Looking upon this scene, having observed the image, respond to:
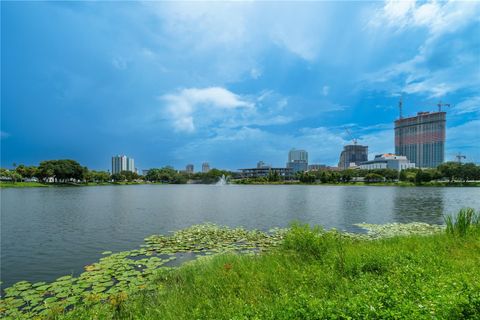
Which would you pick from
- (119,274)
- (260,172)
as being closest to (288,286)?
(119,274)

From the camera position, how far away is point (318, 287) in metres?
5.42

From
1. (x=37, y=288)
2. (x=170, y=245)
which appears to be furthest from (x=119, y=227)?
(x=37, y=288)

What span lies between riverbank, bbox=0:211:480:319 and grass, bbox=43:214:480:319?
0.06ft

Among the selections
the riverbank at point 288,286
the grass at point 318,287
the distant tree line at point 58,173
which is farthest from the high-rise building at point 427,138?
the grass at point 318,287

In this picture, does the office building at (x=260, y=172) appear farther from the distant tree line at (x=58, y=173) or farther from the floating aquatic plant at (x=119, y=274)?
the floating aquatic plant at (x=119, y=274)

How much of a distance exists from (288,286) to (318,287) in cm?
62

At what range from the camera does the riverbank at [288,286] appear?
4.00 meters

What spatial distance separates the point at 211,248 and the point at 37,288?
6319 millimetres

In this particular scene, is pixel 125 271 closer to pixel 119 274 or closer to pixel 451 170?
pixel 119 274

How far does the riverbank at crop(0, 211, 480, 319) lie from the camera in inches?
157

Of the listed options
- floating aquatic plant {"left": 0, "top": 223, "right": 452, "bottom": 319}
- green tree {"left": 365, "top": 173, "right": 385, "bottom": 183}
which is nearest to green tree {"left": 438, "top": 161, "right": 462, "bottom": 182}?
green tree {"left": 365, "top": 173, "right": 385, "bottom": 183}

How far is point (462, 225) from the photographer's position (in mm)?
10023

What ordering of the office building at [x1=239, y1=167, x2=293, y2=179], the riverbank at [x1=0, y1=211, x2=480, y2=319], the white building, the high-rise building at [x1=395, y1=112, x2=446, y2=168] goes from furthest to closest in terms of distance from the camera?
the high-rise building at [x1=395, y1=112, x2=446, y2=168] → the office building at [x1=239, y1=167, x2=293, y2=179] → the white building → the riverbank at [x1=0, y1=211, x2=480, y2=319]

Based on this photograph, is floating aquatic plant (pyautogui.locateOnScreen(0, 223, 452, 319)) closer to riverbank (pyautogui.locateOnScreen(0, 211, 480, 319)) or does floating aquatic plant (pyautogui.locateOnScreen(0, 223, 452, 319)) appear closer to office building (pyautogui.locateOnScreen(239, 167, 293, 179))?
riverbank (pyautogui.locateOnScreen(0, 211, 480, 319))
